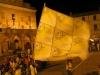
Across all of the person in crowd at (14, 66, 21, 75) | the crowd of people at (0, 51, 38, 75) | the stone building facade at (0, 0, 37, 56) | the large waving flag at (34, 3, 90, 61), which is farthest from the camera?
the stone building facade at (0, 0, 37, 56)

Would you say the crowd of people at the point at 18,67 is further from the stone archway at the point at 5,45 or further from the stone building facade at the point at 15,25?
the stone archway at the point at 5,45

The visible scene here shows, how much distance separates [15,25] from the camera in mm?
39719

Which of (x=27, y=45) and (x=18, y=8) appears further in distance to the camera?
(x=18, y=8)

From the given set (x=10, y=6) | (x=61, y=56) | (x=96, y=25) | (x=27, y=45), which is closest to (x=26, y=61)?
(x=61, y=56)

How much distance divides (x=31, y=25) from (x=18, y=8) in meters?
6.17

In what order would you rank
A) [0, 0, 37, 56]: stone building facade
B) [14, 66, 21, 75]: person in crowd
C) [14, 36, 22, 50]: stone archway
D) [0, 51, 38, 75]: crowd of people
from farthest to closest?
[14, 36, 22, 50]: stone archway < [0, 0, 37, 56]: stone building facade < [0, 51, 38, 75]: crowd of people < [14, 66, 21, 75]: person in crowd

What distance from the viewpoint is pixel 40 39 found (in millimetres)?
9297

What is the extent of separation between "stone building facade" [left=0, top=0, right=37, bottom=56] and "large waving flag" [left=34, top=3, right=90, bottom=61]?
22577mm

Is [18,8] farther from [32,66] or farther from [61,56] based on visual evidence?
[61,56]

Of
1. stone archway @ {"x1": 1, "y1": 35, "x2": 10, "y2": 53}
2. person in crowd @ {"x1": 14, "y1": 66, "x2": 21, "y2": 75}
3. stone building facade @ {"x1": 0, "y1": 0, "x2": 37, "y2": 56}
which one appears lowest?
person in crowd @ {"x1": 14, "y1": 66, "x2": 21, "y2": 75}

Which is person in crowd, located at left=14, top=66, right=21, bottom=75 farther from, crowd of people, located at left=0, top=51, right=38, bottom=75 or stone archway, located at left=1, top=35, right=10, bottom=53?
stone archway, located at left=1, top=35, right=10, bottom=53

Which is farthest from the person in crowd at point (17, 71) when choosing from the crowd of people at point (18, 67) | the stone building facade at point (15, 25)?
the stone building facade at point (15, 25)

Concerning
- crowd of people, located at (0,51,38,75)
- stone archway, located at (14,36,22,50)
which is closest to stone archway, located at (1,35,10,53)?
stone archway, located at (14,36,22,50)

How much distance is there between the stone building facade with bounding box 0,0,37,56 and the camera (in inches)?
1306
